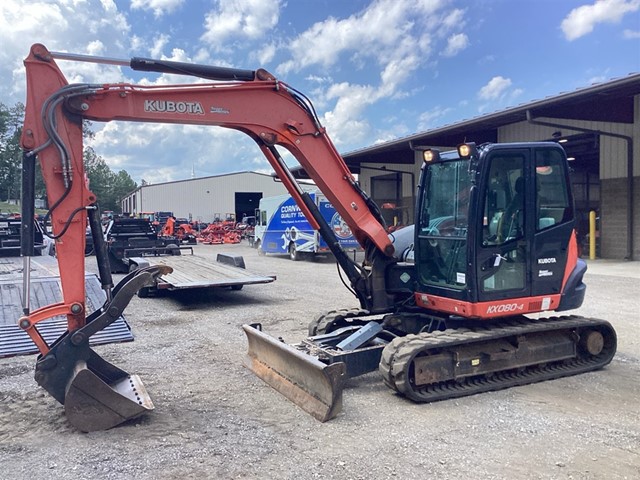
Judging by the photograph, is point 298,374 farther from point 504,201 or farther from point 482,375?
point 504,201

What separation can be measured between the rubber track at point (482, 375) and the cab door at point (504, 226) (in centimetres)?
37

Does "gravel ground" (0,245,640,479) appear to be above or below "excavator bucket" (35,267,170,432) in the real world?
below

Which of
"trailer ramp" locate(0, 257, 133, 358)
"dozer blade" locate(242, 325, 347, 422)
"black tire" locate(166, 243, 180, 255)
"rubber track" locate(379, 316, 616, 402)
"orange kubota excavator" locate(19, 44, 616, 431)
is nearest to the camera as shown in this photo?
"orange kubota excavator" locate(19, 44, 616, 431)

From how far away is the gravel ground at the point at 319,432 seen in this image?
12.4ft

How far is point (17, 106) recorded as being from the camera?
2140 inches

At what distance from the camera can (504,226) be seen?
18.1ft

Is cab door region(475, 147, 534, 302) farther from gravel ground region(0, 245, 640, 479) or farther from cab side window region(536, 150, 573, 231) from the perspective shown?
gravel ground region(0, 245, 640, 479)

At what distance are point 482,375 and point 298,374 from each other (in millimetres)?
1832

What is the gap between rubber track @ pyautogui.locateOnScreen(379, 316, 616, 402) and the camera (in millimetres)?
4988

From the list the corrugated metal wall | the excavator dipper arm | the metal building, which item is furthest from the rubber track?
the corrugated metal wall

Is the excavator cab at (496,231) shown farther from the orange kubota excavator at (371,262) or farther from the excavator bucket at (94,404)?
the excavator bucket at (94,404)

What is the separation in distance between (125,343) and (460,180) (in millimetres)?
4708

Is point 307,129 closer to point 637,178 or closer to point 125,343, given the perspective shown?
point 125,343

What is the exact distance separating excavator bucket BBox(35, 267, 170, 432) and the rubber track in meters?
2.13
